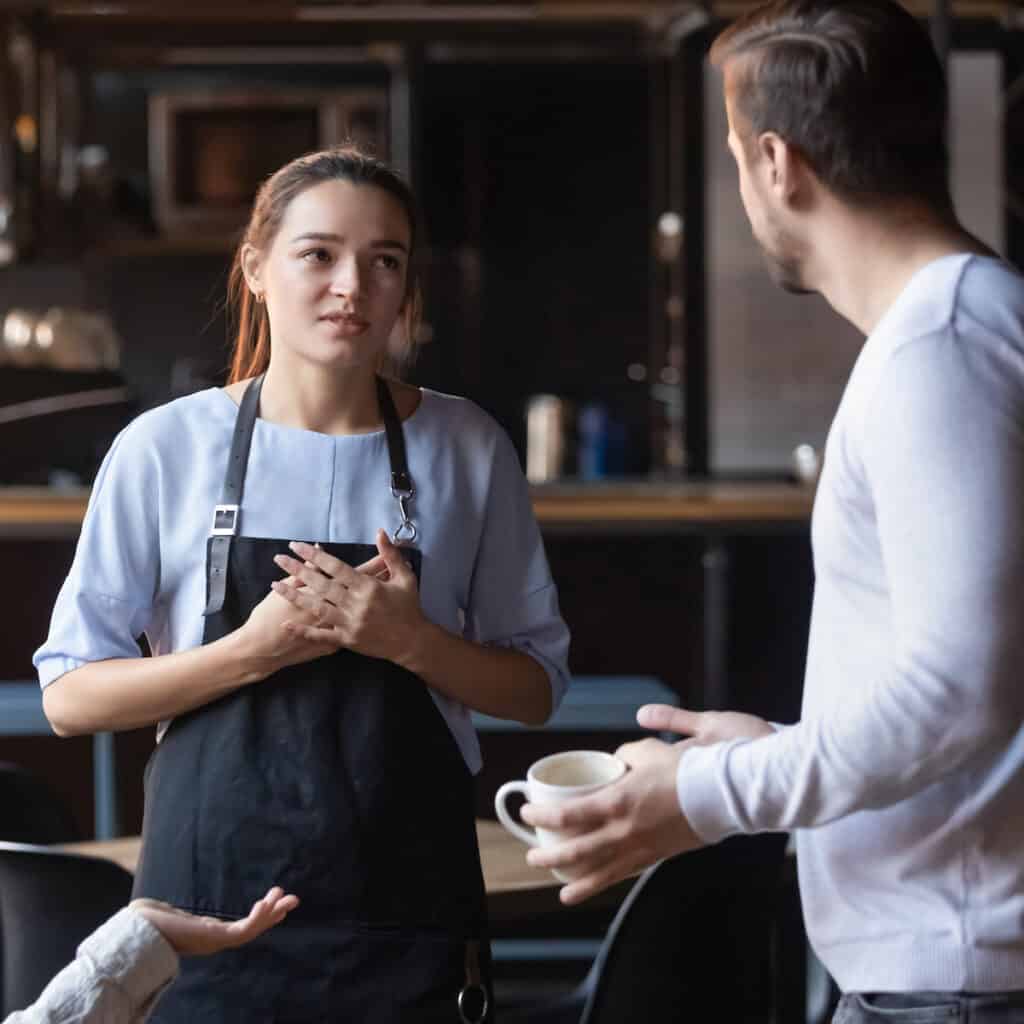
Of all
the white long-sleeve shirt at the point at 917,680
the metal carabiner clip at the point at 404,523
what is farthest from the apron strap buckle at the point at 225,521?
the white long-sleeve shirt at the point at 917,680

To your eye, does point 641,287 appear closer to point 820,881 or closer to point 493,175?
point 493,175

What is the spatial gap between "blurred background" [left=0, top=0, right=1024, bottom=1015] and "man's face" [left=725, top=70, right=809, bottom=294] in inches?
145

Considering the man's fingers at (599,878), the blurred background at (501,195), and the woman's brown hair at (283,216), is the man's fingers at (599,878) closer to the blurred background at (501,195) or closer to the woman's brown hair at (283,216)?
the woman's brown hair at (283,216)

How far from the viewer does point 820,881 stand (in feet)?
3.49

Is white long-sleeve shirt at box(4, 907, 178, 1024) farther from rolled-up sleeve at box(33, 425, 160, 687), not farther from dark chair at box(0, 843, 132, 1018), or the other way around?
dark chair at box(0, 843, 132, 1018)

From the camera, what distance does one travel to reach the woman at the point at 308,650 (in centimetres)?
139

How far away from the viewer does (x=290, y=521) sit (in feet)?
4.72

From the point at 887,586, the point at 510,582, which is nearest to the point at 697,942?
the point at 510,582

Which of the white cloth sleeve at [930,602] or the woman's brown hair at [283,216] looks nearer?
the white cloth sleeve at [930,602]

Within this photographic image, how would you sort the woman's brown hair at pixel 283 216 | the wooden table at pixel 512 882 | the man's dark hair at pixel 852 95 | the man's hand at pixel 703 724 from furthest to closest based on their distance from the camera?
the wooden table at pixel 512 882
the woman's brown hair at pixel 283 216
the man's hand at pixel 703 724
the man's dark hair at pixel 852 95

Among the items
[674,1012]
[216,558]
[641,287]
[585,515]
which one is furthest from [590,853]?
[641,287]

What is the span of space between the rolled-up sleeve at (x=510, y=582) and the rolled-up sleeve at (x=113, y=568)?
12.4 inches

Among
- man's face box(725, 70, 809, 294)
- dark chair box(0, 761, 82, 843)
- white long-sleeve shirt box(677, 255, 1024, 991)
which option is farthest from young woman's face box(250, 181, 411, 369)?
dark chair box(0, 761, 82, 843)

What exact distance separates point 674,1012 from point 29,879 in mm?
736
